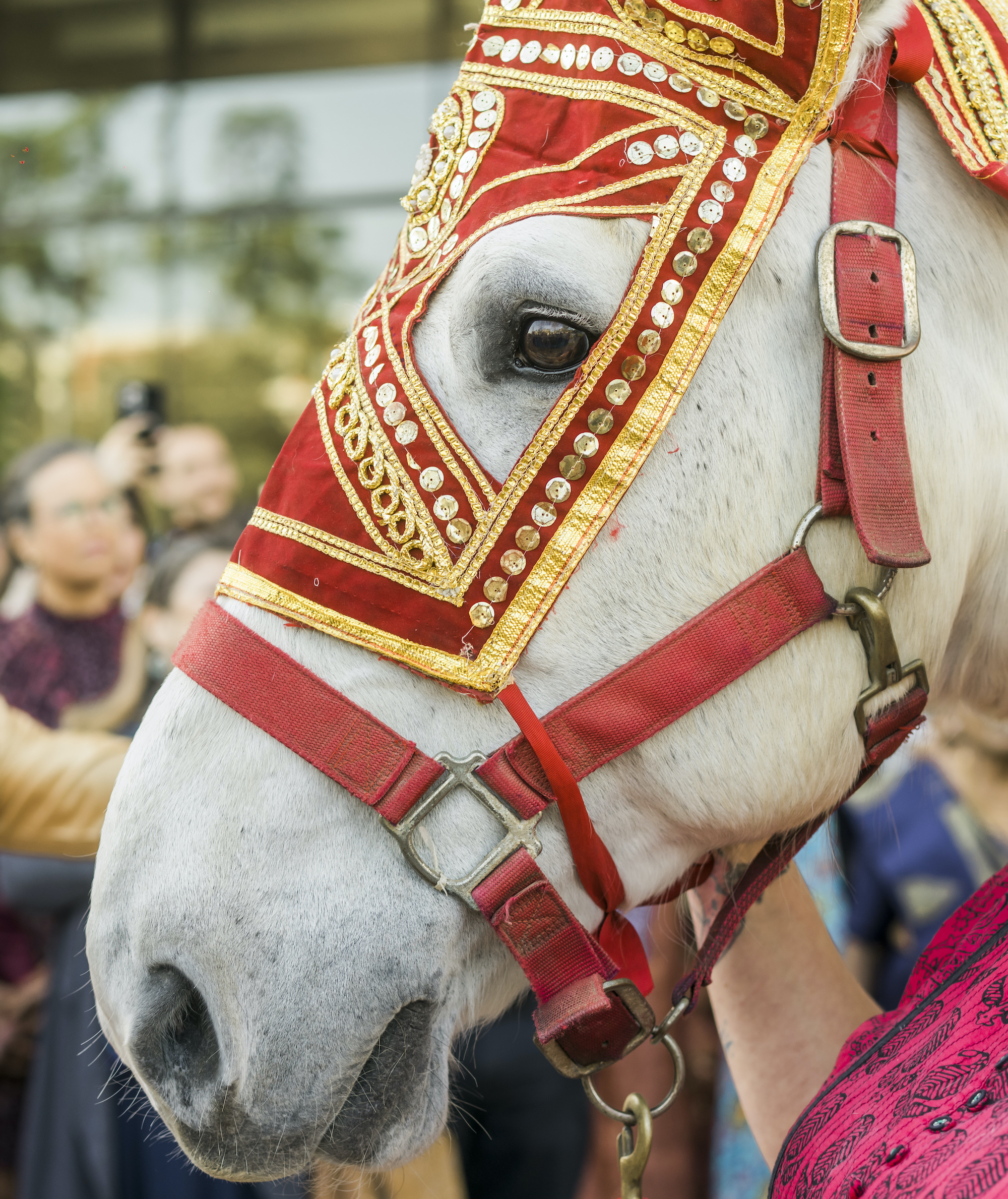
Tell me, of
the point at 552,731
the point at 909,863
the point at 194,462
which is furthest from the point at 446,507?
the point at 194,462

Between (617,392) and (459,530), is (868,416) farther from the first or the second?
(459,530)

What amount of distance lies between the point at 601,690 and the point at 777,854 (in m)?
0.34

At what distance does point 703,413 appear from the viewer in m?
1.17

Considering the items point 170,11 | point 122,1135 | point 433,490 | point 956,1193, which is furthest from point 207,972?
point 170,11

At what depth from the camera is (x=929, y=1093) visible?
1.02 metres

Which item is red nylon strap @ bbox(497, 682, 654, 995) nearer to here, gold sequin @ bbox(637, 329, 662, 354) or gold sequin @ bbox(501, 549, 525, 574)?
gold sequin @ bbox(501, 549, 525, 574)

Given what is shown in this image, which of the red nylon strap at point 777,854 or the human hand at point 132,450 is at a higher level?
the red nylon strap at point 777,854

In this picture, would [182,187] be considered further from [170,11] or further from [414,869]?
[414,869]

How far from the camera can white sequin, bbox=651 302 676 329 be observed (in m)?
1.15

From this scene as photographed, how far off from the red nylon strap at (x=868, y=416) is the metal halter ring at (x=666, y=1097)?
550mm

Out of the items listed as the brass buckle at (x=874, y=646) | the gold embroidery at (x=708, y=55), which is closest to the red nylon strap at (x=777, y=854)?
the brass buckle at (x=874, y=646)

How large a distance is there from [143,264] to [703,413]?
856 cm

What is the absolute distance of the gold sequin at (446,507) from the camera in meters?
1.14

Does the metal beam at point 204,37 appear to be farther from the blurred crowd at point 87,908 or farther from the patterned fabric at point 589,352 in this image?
the patterned fabric at point 589,352
